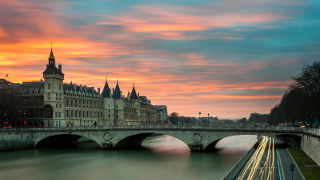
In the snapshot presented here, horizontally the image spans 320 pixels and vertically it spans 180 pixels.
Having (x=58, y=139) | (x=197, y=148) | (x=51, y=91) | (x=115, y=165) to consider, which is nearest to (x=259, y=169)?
(x=115, y=165)

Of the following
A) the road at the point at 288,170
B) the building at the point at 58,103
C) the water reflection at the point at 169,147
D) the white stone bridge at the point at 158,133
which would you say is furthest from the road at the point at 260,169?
the building at the point at 58,103

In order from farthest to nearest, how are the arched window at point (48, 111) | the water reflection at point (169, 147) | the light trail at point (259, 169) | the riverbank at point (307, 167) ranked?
1. the arched window at point (48, 111)
2. the water reflection at point (169, 147)
3. the light trail at point (259, 169)
4. the riverbank at point (307, 167)

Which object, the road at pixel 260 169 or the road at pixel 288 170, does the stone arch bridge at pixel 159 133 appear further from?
the road at pixel 260 169

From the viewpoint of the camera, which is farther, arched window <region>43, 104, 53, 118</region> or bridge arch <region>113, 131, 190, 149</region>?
arched window <region>43, 104, 53, 118</region>

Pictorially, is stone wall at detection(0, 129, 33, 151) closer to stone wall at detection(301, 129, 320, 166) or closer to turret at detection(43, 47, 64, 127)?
turret at detection(43, 47, 64, 127)

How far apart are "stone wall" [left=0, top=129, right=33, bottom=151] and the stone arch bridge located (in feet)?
3.58

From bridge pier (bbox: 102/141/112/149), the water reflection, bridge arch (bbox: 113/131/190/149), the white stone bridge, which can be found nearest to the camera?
the white stone bridge

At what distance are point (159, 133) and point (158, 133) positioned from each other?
91 centimetres

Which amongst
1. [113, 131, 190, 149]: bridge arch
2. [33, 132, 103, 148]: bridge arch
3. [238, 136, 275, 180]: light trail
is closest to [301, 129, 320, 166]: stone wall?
[238, 136, 275, 180]: light trail

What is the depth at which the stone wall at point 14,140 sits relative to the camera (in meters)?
81.1

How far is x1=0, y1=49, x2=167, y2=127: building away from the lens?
115 metres

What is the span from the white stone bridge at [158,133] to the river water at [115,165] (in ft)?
14.1

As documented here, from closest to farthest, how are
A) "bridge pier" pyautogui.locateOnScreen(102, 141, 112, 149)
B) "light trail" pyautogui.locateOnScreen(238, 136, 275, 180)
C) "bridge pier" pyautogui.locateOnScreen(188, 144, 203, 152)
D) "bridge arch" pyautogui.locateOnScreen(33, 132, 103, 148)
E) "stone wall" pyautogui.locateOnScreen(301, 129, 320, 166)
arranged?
1. "light trail" pyautogui.locateOnScreen(238, 136, 275, 180)
2. "stone wall" pyautogui.locateOnScreen(301, 129, 320, 166)
3. "bridge pier" pyautogui.locateOnScreen(188, 144, 203, 152)
4. "bridge pier" pyautogui.locateOnScreen(102, 141, 112, 149)
5. "bridge arch" pyautogui.locateOnScreen(33, 132, 103, 148)

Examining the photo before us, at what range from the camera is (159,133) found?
75.0 metres
